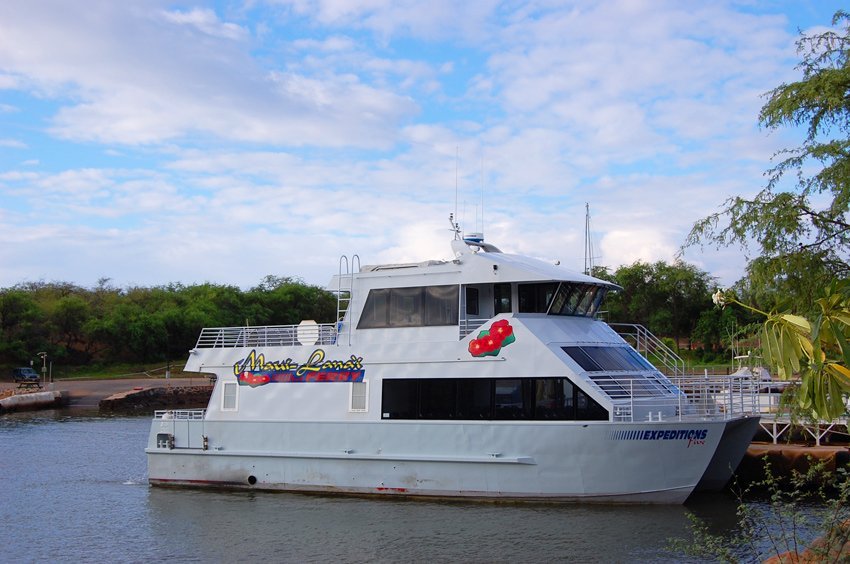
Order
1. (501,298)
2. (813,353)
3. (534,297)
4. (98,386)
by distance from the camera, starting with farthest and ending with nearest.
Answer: (98,386) → (501,298) → (534,297) → (813,353)

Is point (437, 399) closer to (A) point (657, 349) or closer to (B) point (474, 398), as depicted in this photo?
(B) point (474, 398)

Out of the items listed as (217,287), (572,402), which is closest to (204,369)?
(572,402)

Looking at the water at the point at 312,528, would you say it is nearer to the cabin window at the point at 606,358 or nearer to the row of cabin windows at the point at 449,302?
the cabin window at the point at 606,358

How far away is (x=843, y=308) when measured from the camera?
6625 mm

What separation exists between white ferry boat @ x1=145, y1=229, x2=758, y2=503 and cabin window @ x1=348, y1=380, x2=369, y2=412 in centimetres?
3

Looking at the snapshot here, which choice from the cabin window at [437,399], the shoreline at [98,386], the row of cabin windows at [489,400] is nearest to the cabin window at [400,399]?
the row of cabin windows at [489,400]

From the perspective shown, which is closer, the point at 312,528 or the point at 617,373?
the point at 312,528

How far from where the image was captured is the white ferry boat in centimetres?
1595

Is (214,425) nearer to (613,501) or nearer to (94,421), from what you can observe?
(613,501)

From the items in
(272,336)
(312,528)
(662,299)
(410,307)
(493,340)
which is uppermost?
(662,299)

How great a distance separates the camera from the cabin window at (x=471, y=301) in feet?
58.2

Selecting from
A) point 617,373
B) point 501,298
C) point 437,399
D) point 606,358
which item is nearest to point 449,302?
point 501,298

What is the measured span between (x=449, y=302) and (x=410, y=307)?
91cm

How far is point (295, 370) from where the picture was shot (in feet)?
62.2
